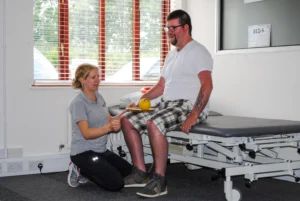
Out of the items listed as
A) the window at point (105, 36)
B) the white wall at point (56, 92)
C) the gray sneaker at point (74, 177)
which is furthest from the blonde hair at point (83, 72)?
the window at point (105, 36)

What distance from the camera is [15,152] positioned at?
4434 mm

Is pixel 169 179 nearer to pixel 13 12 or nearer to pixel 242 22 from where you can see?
pixel 242 22

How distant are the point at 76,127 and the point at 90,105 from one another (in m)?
0.20

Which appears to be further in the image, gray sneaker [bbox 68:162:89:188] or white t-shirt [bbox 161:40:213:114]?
gray sneaker [bbox 68:162:89:188]

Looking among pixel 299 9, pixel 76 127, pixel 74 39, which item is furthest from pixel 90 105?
pixel 299 9

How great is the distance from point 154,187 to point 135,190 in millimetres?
305

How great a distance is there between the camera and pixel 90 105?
391 centimetres

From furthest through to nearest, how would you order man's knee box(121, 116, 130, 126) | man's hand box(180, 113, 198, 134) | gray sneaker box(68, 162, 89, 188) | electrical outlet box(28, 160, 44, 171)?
electrical outlet box(28, 160, 44, 171) < gray sneaker box(68, 162, 89, 188) < man's knee box(121, 116, 130, 126) < man's hand box(180, 113, 198, 134)

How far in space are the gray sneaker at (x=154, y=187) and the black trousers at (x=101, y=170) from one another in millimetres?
280

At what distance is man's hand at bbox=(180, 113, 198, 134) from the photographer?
3615mm

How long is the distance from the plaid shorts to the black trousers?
0.35 metres

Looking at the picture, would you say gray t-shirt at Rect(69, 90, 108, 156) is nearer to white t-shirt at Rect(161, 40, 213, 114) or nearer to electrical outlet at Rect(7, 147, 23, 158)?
white t-shirt at Rect(161, 40, 213, 114)

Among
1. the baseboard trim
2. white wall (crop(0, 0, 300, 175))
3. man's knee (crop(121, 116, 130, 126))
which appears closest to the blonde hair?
man's knee (crop(121, 116, 130, 126))

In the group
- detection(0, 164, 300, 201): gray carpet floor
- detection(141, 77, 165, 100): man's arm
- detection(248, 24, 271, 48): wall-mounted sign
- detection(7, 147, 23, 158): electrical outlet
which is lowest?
detection(0, 164, 300, 201): gray carpet floor
